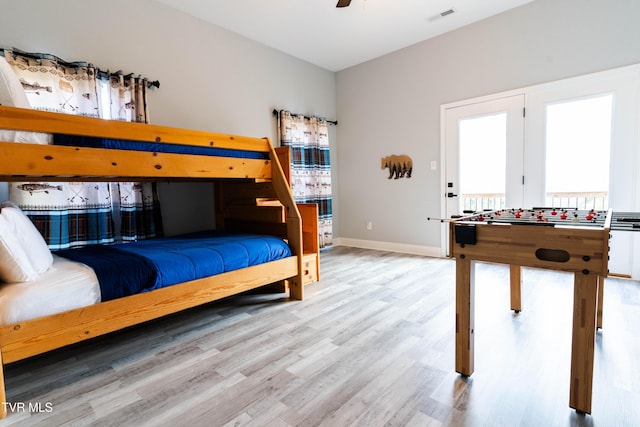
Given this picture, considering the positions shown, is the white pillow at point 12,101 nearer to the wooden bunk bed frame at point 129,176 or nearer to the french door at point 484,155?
the wooden bunk bed frame at point 129,176

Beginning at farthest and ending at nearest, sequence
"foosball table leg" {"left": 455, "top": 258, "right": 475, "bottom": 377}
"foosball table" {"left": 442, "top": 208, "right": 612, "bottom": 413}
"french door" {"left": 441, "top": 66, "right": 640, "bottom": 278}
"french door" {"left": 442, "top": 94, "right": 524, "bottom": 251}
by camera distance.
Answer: "french door" {"left": 442, "top": 94, "right": 524, "bottom": 251}
"french door" {"left": 441, "top": 66, "right": 640, "bottom": 278}
"foosball table leg" {"left": 455, "top": 258, "right": 475, "bottom": 377}
"foosball table" {"left": 442, "top": 208, "right": 612, "bottom": 413}

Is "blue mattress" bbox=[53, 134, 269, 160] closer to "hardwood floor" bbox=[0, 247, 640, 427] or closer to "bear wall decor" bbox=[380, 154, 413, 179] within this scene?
"hardwood floor" bbox=[0, 247, 640, 427]

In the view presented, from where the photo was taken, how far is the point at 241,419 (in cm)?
126

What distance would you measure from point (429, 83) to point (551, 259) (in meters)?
3.20

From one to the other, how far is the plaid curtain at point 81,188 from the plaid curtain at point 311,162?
1716 mm

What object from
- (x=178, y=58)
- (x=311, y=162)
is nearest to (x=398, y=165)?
(x=311, y=162)

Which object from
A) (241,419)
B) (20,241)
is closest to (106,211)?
(20,241)

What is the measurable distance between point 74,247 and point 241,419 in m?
2.09

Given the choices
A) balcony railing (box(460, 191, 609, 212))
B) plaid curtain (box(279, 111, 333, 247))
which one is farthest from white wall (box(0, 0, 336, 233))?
balcony railing (box(460, 191, 609, 212))

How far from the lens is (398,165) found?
4.23m

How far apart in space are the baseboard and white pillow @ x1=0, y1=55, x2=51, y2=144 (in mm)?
3788

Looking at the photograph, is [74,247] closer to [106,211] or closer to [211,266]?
[106,211]

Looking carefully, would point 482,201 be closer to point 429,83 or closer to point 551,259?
point 429,83

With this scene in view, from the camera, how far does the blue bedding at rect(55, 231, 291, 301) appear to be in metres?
1.71
